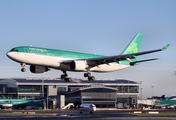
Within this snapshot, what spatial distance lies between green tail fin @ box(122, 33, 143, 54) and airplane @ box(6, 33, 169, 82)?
259 inches

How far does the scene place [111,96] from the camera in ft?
636

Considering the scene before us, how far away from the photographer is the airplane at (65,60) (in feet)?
256

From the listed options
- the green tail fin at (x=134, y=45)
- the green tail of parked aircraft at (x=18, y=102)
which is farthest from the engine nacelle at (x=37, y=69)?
the green tail of parked aircraft at (x=18, y=102)

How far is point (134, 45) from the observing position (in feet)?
343

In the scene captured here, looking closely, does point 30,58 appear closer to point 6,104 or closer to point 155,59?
point 155,59

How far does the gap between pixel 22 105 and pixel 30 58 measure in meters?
108

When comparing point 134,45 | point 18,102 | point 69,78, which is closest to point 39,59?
point 69,78

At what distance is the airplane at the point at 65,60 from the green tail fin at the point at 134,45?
6.57m

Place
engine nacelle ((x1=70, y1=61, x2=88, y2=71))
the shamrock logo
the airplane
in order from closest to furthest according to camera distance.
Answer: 1. the airplane
2. engine nacelle ((x1=70, y1=61, x2=88, y2=71))
3. the shamrock logo

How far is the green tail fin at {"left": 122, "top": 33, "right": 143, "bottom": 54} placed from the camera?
4033 inches

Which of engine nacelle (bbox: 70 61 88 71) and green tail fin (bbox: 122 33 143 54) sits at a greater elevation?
green tail fin (bbox: 122 33 143 54)

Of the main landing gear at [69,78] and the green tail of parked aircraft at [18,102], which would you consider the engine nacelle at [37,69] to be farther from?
the green tail of parked aircraft at [18,102]

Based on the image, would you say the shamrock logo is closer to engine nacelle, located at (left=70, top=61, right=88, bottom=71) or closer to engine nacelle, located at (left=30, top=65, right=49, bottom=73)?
engine nacelle, located at (left=70, top=61, right=88, bottom=71)

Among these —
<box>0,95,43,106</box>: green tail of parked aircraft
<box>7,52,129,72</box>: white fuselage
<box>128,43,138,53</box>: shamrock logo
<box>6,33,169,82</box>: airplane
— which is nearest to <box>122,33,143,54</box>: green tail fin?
<box>128,43,138,53</box>: shamrock logo
